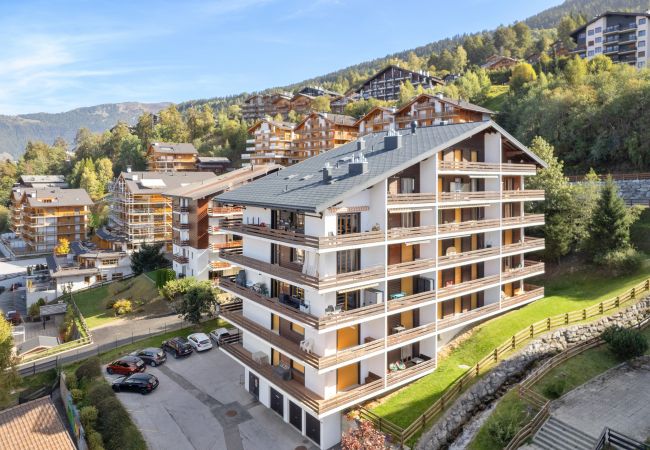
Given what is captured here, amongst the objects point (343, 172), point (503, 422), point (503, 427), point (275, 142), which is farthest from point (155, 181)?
point (503, 427)

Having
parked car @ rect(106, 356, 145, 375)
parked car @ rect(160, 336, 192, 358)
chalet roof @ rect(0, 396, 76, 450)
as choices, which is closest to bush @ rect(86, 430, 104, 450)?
chalet roof @ rect(0, 396, 76, 450)

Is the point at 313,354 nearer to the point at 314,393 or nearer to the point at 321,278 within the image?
the point at 314,393

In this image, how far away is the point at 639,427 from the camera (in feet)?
69.4

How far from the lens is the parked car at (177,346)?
35031 millimetres

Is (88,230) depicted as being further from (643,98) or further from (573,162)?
(643,98)

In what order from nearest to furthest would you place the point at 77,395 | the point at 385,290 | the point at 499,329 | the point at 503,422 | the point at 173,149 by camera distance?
the point at 503,422 < the point at 385,290 < the point at 77,395 < the point at 499,329 < the point at 173,149

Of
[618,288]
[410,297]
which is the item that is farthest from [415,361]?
[618,288]

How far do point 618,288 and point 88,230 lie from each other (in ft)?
305

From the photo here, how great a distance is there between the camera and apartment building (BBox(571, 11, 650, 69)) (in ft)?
296

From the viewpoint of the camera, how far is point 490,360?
25.8 m

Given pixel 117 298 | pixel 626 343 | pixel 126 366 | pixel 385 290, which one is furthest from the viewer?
pixel 117 298

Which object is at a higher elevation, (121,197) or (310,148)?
(310,148)

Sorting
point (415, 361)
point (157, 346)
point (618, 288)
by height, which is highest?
point (618, 288)

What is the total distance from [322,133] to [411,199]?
68.7 meters
